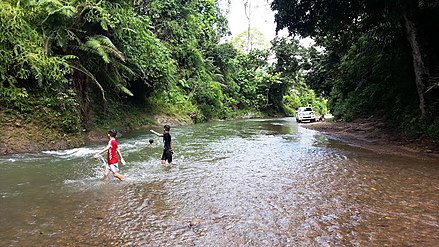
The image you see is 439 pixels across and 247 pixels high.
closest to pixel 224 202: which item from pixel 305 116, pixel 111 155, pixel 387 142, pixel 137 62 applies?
pixel 111 155

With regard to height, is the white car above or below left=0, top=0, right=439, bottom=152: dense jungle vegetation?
below

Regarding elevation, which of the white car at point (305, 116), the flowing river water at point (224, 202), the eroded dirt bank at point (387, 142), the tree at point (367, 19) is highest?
the tree at point (367, 19)

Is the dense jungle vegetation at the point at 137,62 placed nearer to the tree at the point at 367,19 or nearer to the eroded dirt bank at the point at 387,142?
the tree at the point at 367,19

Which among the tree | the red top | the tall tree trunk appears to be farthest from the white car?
the red top

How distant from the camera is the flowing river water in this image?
179 inches

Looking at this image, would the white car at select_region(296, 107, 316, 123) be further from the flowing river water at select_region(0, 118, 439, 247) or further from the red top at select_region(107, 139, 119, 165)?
the red top at select_region(107, 139, 119, 165)

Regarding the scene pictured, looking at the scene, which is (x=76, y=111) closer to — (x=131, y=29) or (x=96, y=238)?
(x=131, y=29)

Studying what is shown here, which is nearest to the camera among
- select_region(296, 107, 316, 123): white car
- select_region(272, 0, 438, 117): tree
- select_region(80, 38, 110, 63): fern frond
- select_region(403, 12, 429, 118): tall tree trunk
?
select_region(272, 0, 438, 117): tree

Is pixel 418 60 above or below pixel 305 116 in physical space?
above

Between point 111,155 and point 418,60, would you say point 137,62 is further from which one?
point 418,60

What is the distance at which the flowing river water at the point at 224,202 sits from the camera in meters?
4.55

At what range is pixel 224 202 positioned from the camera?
20.4 feet

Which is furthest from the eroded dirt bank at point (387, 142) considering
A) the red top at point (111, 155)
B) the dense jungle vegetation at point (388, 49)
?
the red top at point (111, 155)

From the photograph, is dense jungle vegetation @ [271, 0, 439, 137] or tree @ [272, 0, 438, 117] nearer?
tree @ [272, 0, 438, 117]
